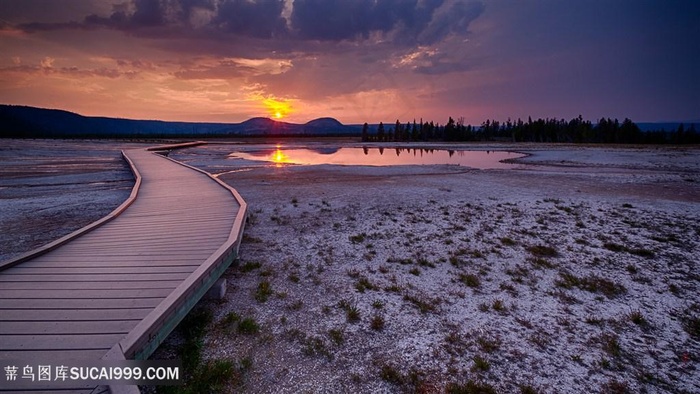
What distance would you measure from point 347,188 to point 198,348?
45.8 feet

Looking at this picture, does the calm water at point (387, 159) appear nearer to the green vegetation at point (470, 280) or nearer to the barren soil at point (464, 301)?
the barren soil at point (464, 301)

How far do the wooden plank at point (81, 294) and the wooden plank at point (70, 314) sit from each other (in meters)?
0.35

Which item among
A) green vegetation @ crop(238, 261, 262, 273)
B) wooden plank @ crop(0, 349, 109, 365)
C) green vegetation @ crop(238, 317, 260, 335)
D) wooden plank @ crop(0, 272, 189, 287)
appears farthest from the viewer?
green vegetation @ crop(238, 261, 262, 273)

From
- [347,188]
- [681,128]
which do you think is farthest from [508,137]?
[347,188]

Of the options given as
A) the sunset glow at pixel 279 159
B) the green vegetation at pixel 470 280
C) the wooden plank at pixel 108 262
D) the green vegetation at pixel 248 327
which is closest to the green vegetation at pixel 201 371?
the green vegetation at pixel 248 327

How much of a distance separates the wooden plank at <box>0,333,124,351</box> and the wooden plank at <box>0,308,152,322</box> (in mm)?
307

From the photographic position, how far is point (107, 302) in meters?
4.29

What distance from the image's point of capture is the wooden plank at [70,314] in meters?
3.90

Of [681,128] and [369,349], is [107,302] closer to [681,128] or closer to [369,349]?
[369,349]

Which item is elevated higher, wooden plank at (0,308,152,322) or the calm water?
the calm water

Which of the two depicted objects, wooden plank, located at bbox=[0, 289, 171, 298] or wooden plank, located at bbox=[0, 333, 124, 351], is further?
wooden plank, located at bbox=[0, 289, 171, 298]

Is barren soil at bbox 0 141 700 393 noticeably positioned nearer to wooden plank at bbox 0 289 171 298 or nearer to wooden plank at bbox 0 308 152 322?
wooden plank at bbox 0 289 171 298

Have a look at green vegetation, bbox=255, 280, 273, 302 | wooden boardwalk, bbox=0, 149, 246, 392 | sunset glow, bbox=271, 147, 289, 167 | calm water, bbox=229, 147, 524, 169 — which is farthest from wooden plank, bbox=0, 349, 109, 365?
calm water, bbox=229, 147, 524, 169

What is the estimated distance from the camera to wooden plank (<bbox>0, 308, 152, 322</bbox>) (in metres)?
3.90
